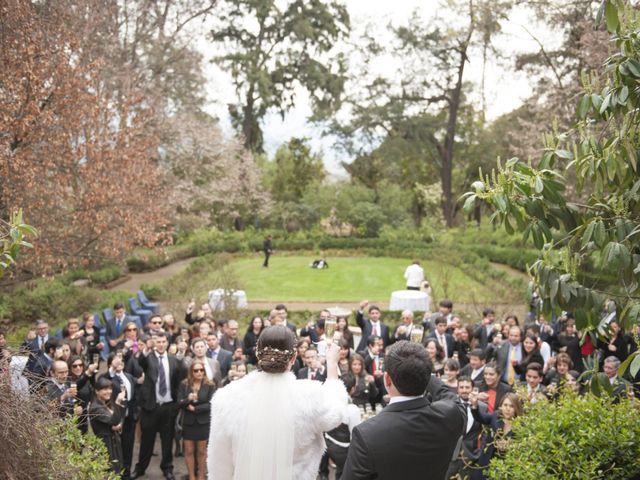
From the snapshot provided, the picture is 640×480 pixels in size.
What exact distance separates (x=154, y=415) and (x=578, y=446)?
5538mm

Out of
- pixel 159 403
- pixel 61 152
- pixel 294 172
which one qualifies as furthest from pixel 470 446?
pixel 294 172

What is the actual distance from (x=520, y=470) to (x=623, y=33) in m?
3.25

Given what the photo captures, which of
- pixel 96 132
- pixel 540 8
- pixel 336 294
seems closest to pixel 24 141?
pixel 96 132

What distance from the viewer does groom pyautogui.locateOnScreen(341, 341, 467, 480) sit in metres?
2.95

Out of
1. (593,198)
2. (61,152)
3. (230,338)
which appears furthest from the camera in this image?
(61,152)

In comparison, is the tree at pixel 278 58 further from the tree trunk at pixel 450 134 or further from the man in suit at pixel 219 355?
the man in suit at pixel 219 355

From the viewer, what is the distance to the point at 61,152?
13.0 metres

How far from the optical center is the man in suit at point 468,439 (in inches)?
251

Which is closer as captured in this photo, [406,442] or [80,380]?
[406,442]

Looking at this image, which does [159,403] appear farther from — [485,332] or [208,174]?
[208,174]

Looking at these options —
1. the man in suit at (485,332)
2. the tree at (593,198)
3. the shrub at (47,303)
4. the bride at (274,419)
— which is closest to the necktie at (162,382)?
the bride at (274,419)

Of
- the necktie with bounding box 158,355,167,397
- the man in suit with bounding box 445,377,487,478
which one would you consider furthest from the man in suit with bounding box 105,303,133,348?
the man in suit with bounding box 445,377,487,478

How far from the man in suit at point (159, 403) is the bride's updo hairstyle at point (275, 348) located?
5.20m

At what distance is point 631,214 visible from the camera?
4410mm
